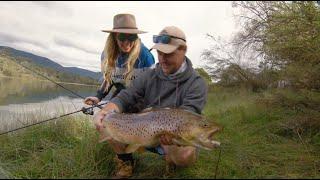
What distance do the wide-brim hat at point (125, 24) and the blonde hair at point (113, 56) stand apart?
0.40 feet

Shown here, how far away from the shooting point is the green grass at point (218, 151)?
414 cm

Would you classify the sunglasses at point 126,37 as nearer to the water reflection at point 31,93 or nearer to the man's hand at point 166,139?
the man's hand at point 166,139

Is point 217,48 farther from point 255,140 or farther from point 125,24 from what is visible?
point 125,24

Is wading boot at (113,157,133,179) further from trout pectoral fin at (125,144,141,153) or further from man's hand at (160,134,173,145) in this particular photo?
man's hand at (160,134,173,145)

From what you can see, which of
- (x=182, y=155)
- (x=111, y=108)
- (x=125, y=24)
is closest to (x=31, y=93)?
(x=125, y=24)

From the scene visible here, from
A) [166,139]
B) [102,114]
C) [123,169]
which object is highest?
[102,114]

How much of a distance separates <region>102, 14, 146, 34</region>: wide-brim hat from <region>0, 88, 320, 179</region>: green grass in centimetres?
128

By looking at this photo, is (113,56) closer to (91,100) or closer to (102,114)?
(91,100)

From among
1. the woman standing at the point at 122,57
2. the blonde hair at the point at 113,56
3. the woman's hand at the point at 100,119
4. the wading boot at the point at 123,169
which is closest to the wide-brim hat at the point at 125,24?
the woman standing at the point at 122,57

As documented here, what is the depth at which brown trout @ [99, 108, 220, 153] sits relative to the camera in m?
3.44

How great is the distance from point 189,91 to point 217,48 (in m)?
16.7

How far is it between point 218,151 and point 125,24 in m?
2.02

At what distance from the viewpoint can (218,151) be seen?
5.49 meters

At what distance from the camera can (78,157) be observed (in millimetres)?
4383
